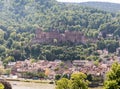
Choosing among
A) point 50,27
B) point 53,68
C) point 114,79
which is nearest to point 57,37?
point 50,27

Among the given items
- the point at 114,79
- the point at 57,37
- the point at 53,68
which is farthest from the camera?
the point at 57,37

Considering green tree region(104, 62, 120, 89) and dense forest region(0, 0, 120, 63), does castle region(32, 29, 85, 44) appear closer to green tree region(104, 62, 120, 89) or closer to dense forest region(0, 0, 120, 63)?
dense forest region(0, 0, 120, 63)

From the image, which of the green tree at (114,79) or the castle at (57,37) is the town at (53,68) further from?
the green tree at (114,79)

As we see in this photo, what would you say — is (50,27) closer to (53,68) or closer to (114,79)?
(53,68)

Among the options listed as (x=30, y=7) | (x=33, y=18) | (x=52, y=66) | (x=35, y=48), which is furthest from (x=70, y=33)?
(x=30, y=7)

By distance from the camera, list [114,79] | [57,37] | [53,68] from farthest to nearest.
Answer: [57,37], [53,68], [114,79]

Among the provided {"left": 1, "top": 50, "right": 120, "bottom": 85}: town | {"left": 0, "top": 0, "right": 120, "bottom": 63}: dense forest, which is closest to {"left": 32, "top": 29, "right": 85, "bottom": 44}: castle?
{"left": 0, "top": 0, "right": 120, "bottom": 63}: dense forest

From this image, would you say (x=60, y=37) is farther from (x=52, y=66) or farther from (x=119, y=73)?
(x=119, y=73)
